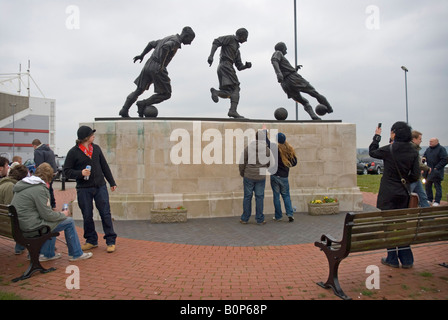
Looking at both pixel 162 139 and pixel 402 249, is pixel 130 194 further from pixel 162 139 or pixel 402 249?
pixel 402 249

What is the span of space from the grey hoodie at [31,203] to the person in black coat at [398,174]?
468 cm

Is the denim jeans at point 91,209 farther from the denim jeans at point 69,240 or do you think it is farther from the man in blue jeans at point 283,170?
the man in blue jeans at point 283,170

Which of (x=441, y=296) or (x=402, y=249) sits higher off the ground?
(x=402, y=249)

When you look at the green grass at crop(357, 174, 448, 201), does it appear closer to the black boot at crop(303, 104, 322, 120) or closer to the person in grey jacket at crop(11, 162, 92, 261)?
the black boot at crop(303, 104, 322, 120)

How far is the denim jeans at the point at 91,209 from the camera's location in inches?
208

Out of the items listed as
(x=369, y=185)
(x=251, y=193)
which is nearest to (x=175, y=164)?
(x=251, y=193)

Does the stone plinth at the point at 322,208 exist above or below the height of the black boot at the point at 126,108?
below

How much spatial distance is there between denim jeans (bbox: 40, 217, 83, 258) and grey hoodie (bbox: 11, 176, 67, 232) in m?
0.24

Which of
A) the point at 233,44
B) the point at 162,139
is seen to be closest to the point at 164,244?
the point at 162,139

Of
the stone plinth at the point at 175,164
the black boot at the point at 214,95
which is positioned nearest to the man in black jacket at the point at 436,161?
the stone plinth at the point at 175,164

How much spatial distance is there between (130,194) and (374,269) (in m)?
5.74

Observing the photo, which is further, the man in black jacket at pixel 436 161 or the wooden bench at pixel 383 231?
the man in black jacket at pixel 436 161

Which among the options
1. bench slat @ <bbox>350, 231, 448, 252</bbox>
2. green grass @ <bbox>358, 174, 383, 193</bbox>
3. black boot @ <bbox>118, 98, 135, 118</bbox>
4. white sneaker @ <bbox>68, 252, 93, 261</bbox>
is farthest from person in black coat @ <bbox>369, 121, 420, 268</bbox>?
green grass @ <bbox>358, 174, 383, 193</bbox>
